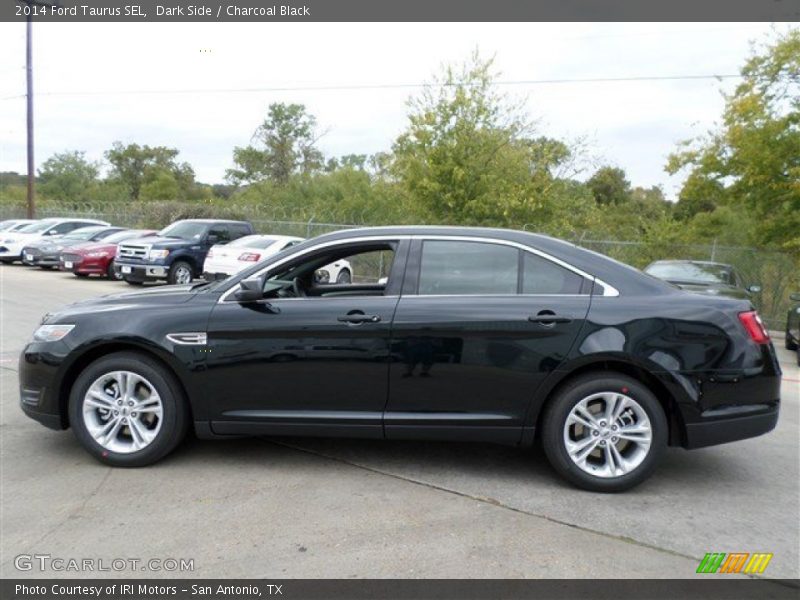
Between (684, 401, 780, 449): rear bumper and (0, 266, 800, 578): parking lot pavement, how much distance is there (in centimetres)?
37

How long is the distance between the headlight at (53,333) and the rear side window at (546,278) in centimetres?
308

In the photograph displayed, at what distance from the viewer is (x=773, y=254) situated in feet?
53.4

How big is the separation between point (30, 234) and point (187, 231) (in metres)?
9.17

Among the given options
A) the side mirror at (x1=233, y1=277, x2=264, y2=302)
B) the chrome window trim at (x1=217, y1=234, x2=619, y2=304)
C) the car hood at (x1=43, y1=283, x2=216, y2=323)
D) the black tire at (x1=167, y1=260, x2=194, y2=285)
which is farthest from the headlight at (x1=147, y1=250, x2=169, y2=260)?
the side mirror at (x1=233, y1=277, x2=264, y2=302)

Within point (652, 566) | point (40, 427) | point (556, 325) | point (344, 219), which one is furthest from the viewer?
point (344, 219)

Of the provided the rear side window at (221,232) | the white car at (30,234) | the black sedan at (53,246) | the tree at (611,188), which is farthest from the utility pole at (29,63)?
the tree at (611,188)

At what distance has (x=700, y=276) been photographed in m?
12.0

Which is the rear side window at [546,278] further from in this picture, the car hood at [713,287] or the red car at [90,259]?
the red car at [90,259]

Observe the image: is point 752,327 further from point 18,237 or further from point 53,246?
point 18,237

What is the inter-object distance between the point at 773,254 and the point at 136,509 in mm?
16509

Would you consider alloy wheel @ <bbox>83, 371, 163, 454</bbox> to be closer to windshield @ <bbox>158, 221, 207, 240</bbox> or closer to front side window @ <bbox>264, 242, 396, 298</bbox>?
front side window @ <bbox>264, 242, 396, 298</bbox>

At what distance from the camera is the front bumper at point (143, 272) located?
1716 cm

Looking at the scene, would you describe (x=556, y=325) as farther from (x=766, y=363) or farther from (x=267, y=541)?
(x=267, y=541)
